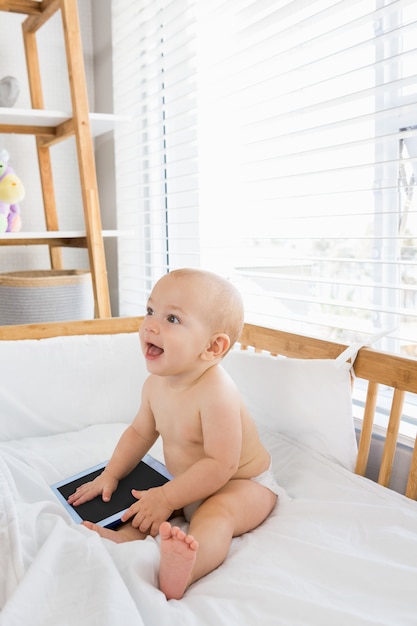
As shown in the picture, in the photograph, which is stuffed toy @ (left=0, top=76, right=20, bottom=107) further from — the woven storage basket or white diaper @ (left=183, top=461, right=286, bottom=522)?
white diaper @ (left=183, top=461, right=286, bottom=522)

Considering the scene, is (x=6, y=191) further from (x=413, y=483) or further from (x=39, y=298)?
(x=413, y=483)

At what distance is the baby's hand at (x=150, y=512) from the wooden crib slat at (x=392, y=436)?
384 mm

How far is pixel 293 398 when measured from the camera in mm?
1238

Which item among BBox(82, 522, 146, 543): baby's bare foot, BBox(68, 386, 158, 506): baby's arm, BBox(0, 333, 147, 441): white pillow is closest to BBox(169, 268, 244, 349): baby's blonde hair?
BBox(68, 386, 158, 506): baby's arm

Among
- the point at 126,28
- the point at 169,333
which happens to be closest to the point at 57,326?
the point at 169,333

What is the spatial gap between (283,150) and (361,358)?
0.62 meters

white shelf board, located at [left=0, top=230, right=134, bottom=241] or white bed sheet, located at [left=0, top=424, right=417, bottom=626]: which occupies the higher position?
white shelf board, located at [left=0, top=230, right=134, bottom=241]

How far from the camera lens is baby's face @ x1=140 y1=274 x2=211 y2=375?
3.31 feet

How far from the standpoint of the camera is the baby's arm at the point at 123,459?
106 cm

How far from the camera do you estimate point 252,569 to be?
0.84 m

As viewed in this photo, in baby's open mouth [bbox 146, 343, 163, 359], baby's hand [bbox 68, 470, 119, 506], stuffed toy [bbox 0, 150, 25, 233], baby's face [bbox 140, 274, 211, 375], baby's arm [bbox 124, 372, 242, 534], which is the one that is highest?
stuffed toy [bbox 0, 150, 25, 233]

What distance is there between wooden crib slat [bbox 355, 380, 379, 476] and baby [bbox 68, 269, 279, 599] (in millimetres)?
190

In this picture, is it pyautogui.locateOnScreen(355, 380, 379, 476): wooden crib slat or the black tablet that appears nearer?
the black tablet

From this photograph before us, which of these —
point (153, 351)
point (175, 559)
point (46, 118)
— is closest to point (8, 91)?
point (46, 118)
